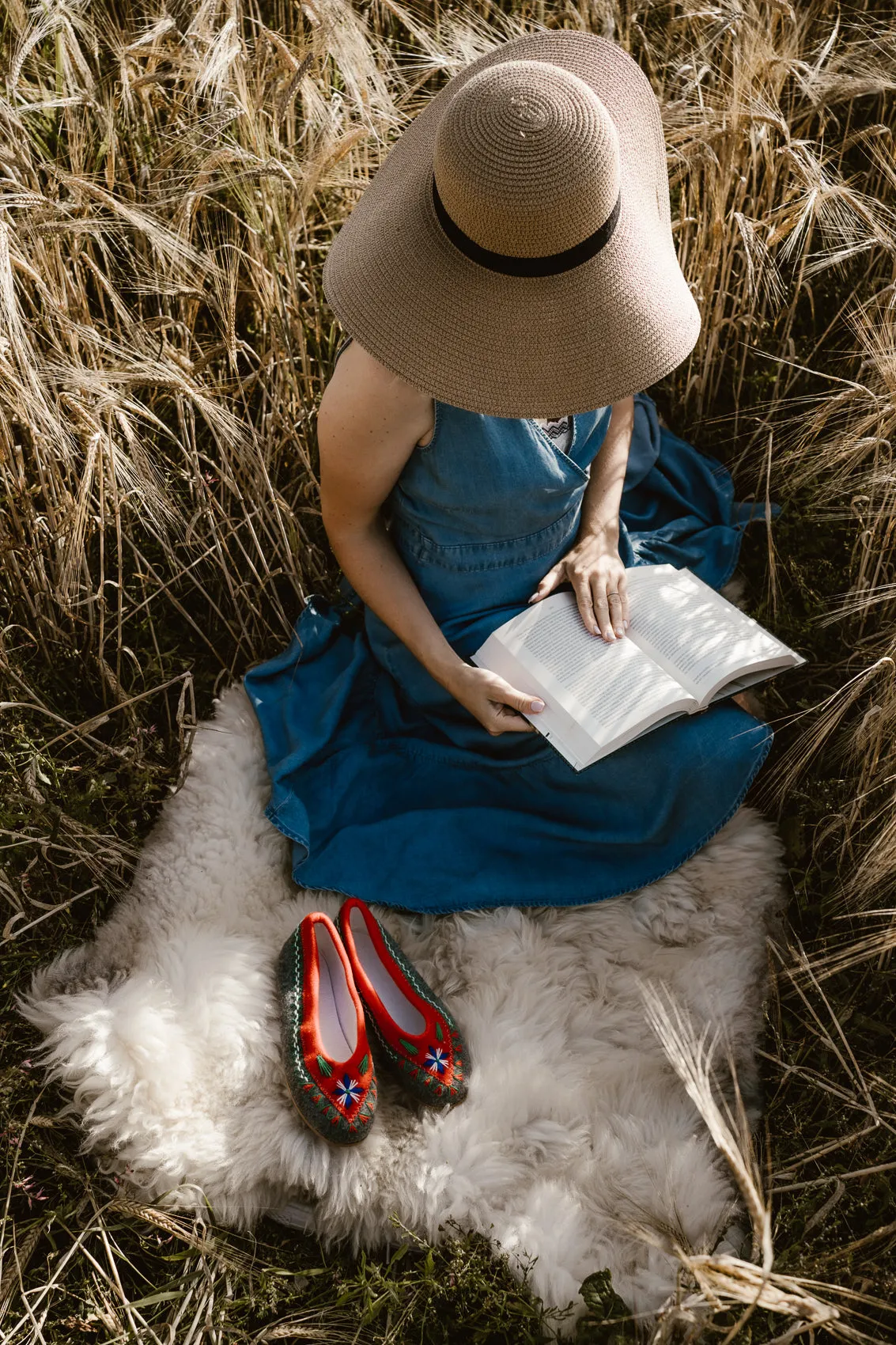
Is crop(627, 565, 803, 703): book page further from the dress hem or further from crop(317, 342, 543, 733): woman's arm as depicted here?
crop(317, 342, 543, 733): woman's arm

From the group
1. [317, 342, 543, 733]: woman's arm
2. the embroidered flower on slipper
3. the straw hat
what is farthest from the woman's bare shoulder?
the embroidered flower on slipper

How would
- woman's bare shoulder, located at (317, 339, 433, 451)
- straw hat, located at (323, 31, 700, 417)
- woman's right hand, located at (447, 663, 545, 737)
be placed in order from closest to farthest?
1. straw hat, located at (323, 31, 700, 417)
2. woman's bare shoulder, located at (317, 339, 433, 451)
3. woman's right hand, located at (447, 663, 545, 737)

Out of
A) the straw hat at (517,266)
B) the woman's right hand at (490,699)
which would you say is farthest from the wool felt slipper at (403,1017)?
the straw hat at (517,266)

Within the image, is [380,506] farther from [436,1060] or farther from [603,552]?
[436,1060]

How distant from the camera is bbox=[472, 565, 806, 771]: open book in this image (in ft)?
5.52

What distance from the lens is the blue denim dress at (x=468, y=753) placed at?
179 cm

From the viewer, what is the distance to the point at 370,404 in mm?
1549

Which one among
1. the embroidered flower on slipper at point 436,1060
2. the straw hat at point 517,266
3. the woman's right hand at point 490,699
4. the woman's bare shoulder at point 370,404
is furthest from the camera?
the woman's right hand at point 490,699

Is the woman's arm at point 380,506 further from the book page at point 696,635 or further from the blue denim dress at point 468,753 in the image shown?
the book page at point 696,635

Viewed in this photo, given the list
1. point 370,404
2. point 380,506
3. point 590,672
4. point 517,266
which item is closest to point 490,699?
point 590,672

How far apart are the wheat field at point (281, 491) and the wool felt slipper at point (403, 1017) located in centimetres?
25

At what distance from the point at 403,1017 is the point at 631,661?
75 centimetres

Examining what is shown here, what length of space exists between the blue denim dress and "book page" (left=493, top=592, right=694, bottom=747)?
0.35 ft

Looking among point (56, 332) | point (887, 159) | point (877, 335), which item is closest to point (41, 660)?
point (56, 332)
